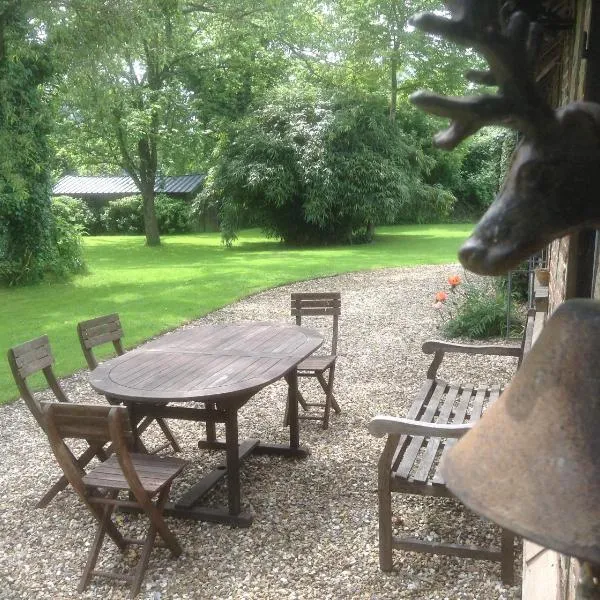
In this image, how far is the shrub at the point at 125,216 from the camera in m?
32.8

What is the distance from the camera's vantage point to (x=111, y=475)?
3758 mm

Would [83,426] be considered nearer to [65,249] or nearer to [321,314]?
[321,314]

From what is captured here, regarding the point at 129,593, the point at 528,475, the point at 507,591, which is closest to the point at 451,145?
the point at 528,475

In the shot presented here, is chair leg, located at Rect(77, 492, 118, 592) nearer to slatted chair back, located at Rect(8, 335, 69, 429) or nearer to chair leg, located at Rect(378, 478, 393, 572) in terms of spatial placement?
slatted chair back, located at Rect(8, 335, 69, 429)

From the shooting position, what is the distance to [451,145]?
0.90 m

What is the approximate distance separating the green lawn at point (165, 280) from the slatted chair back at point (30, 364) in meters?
2.50

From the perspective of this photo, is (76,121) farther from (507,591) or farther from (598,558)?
(598,558)

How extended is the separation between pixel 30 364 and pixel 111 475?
1373 millimetres

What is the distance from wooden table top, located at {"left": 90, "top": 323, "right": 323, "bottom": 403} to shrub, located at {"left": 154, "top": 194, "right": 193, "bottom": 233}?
27.5 metres

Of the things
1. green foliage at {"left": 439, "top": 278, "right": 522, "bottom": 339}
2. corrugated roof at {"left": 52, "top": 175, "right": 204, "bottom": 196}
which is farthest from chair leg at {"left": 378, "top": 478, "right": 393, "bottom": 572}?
corrugated roof at {"left": 52, "top": 175, "right": 204, "bottom": 196}

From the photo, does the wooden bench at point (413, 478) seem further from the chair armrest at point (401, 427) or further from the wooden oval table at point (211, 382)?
the wooden oval table at point (211, 382)

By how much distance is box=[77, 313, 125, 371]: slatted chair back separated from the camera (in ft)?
17.3

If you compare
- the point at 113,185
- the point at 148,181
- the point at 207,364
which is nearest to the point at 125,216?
the point at 113,185

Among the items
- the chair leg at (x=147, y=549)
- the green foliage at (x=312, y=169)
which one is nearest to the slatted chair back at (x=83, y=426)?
the chair leg at (x=147, y=549)
